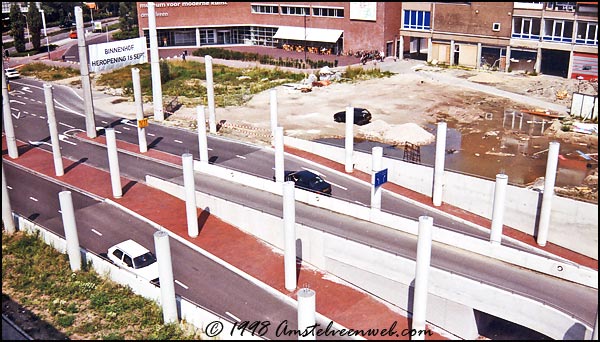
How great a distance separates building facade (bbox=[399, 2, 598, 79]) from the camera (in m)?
60.7

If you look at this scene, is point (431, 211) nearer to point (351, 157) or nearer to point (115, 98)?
point (351, 157)

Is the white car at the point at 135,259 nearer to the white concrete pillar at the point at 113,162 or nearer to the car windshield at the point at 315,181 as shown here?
the white concrete pillar at the point at 113,162

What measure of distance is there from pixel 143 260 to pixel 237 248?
464 cm

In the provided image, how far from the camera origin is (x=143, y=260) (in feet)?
90.7

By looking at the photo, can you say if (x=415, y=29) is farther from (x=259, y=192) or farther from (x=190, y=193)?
(x=190, y=193)

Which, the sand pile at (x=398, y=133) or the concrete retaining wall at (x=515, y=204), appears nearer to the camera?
the concrete retaining wall at (x=515, y=204)

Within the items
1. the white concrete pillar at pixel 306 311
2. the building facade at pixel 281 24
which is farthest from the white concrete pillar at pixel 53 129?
the building facade at pixel 281 24

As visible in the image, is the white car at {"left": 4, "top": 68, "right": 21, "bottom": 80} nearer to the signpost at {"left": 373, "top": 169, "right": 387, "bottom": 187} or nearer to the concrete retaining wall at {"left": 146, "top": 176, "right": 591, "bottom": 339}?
the concrete retaining wall at {"left": 146, "top": 176, "right": 591, "bottom": 339}

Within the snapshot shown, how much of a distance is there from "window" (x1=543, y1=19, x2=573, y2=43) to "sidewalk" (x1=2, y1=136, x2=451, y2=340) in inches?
1659

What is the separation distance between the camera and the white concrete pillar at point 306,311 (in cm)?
1997

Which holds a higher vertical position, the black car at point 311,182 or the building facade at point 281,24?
the building facade at point 281,24

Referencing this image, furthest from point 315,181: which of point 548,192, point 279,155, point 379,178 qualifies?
point 548,192

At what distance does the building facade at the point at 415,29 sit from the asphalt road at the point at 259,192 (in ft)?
88.9

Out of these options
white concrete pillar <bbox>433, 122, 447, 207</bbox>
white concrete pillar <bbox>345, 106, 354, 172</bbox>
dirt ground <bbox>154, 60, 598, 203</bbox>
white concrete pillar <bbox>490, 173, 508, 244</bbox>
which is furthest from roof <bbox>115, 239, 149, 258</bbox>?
dirt ground <bbox>154, 60, 598, 203</bbox>
